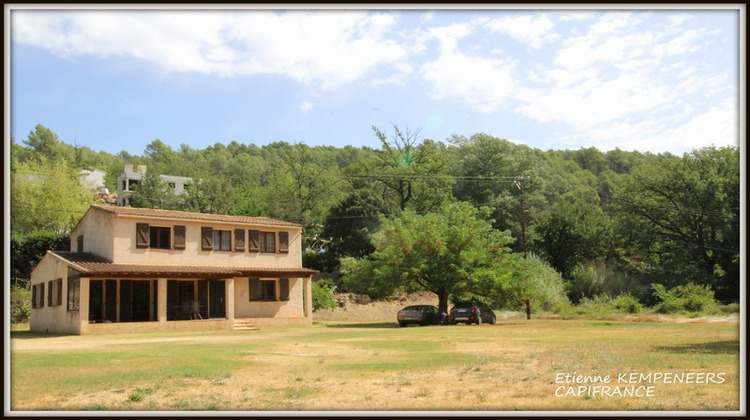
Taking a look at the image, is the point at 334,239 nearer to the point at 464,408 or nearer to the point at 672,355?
the point at 672,355

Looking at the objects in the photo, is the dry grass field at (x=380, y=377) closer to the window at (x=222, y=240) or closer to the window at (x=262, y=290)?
the window at (x=222, y=240)

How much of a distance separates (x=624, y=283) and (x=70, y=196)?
5124cm

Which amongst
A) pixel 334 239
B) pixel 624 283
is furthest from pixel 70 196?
pixel 624 283

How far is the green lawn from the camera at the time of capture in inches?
455

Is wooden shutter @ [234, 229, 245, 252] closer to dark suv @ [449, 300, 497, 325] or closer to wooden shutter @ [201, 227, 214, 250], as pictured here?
wooden shutter @ [201, 227, 214, 250]

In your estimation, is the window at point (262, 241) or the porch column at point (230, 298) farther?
the window at point (262, 241)

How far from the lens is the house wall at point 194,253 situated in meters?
36.1

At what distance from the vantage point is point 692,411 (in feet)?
34.1

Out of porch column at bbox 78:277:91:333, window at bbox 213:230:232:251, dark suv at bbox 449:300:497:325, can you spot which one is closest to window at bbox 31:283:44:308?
porch column at bbox 78:277:91:333

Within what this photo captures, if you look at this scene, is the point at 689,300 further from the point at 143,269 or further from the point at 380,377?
the point at 380,377

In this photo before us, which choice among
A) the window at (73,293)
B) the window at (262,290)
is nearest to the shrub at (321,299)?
the window at (262,290)

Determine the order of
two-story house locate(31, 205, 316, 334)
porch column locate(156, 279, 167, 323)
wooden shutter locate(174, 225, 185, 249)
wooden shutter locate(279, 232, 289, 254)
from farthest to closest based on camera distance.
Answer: wooden shutter locate(279, 232, 289, 254), wooden shutter locate(174, 225, 185, 249), porch column locate(156, 279, 167, 323), two-story house locate(31, 205, 316, 334)

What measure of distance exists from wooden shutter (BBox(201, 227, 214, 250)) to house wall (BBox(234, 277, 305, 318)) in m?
2.68

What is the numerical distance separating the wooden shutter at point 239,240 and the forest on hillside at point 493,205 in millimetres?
13120
